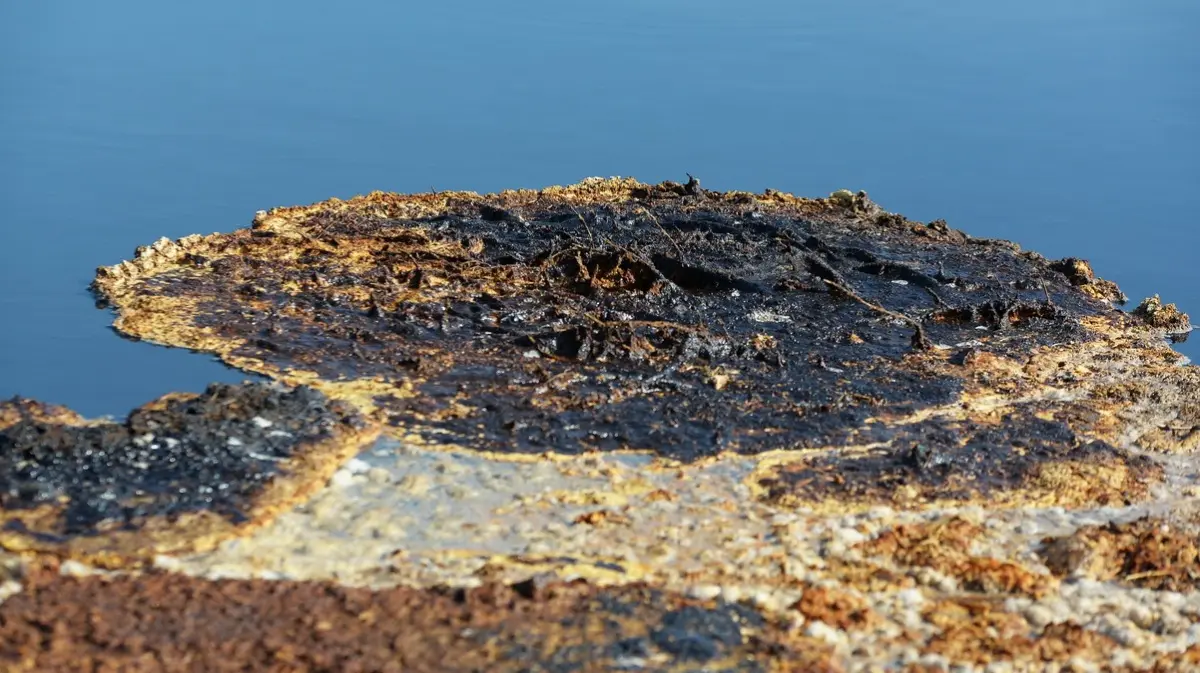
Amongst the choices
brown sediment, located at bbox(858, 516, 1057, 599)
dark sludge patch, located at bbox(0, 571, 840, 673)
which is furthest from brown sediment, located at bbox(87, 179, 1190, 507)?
dark sludge patch, located at bbox(0, 571, 840, 673)

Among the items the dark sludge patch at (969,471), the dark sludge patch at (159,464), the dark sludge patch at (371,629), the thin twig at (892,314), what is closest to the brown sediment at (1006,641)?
the dark sludge patch at (371,629)

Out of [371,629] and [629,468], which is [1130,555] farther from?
[371,629]

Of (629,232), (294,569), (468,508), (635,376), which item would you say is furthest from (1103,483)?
(629,232)

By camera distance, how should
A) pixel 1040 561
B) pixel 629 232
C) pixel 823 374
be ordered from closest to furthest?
pixel 1040 561 < pixel 823 374 < pixel 629 232

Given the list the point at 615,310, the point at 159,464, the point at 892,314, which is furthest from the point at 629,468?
the point at 892,314

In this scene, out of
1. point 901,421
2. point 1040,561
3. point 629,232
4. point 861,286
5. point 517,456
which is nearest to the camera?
point 1040,561

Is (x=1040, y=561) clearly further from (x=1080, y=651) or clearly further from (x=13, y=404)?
(x=13, y=404)
